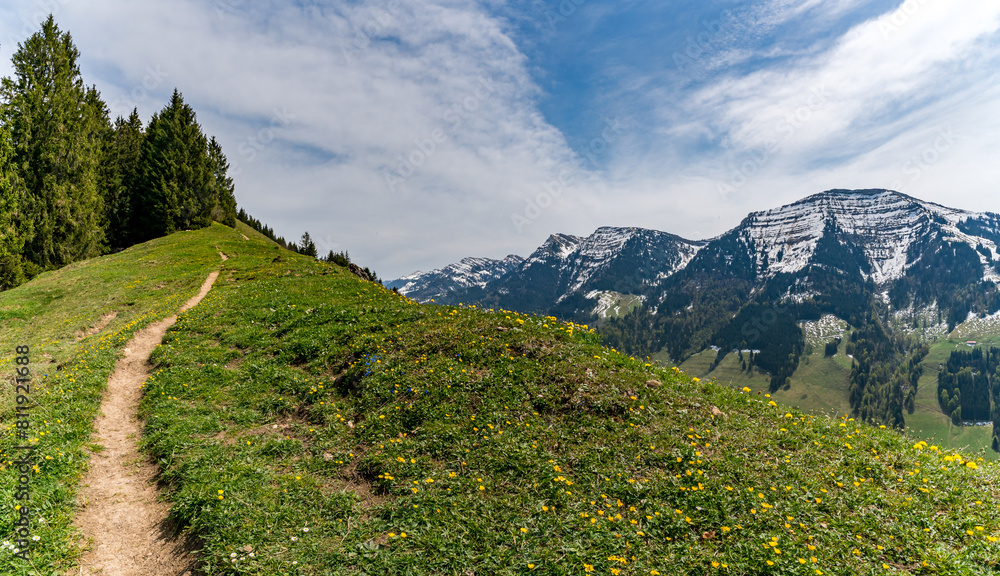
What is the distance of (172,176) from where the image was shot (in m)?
62.0

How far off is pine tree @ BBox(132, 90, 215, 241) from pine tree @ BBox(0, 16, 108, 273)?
13.8 metres

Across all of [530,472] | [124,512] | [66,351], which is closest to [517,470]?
[530,472]

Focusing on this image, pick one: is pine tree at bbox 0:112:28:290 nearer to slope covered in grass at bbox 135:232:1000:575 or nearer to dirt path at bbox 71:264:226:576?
slope covered in grass at bbox 135:232:1000:575

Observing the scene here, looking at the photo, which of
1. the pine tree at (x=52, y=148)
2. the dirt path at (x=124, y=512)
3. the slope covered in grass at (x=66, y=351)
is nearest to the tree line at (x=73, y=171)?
the pine tree at (x=52, y=148)

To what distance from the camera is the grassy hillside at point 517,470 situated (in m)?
7.35

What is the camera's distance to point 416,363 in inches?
563

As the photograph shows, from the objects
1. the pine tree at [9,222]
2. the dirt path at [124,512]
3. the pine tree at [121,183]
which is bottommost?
the dirt path at [124,512]

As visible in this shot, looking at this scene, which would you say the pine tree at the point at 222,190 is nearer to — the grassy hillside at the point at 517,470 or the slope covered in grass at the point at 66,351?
the slope covered in grass at the point at 66,351

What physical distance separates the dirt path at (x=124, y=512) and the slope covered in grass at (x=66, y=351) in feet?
1.10

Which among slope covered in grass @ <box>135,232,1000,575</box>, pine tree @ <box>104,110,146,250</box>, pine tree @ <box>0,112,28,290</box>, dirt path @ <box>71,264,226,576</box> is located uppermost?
pine tree @ <box>104,110,146,250</box>

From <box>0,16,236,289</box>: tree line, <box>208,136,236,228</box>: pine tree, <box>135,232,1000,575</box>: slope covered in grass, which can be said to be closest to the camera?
<box>135,232,1000,575</box>: slope covered in grass

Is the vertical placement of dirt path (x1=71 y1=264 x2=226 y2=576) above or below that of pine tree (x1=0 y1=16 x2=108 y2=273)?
below

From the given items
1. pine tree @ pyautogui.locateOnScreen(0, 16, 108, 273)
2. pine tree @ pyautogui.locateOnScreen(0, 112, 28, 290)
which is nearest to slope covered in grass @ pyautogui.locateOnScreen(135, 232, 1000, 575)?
pine tree @ pyautogui.locateOnScreen(0, 112, 28, 290)

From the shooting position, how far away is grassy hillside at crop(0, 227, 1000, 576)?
735cm
